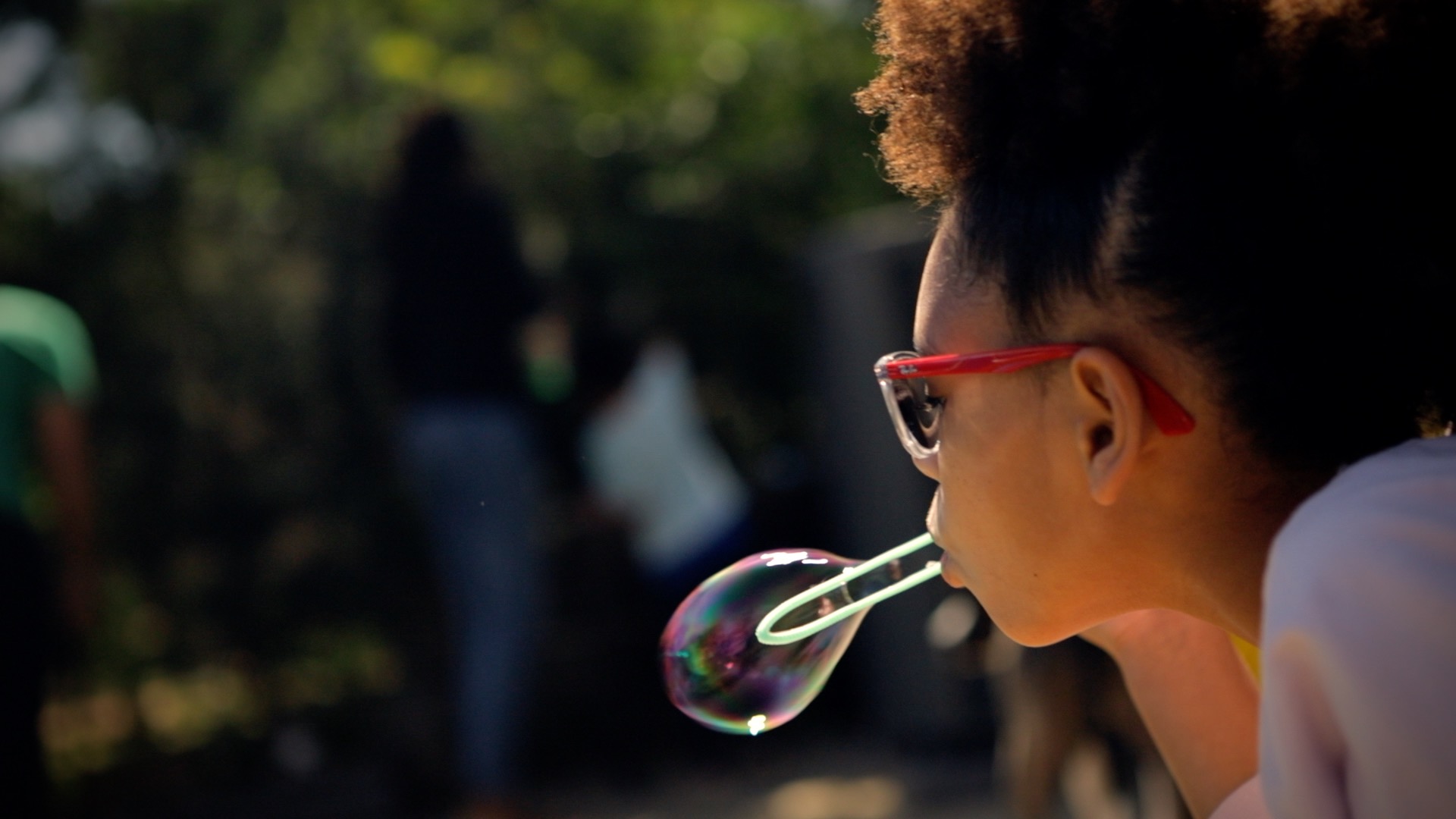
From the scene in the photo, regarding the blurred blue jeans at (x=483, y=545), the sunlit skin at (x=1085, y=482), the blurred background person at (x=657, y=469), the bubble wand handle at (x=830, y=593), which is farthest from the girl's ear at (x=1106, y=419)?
the blurred background person at (x=657, y=469)

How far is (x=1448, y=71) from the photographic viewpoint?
1.12m

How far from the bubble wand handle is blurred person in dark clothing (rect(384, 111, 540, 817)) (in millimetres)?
3107

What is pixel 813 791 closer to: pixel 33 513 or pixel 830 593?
pixel 33 513

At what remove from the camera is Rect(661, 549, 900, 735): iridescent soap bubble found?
5.38 ft

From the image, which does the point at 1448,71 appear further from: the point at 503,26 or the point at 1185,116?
the point at 503,26

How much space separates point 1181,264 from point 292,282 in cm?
510

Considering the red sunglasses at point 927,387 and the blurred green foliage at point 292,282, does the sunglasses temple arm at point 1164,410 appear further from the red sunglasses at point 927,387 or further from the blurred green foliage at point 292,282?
the blurred green foliage at point 292,282

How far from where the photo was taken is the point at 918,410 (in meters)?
1.41

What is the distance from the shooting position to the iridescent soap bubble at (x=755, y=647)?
1639mm

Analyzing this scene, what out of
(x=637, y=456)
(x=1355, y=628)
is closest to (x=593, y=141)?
(x=637, y=456)

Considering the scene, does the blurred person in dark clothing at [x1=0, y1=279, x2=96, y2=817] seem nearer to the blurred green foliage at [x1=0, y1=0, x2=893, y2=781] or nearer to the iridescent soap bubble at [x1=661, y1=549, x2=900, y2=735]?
the blurred green foliage at [x1=0, y1=0, x2=893, y2=781]

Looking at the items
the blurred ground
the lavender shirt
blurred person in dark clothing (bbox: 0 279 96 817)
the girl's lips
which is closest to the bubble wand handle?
the girl's lips

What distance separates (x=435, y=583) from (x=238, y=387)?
1.01 meters

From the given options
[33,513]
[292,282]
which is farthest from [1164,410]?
[292,282]
